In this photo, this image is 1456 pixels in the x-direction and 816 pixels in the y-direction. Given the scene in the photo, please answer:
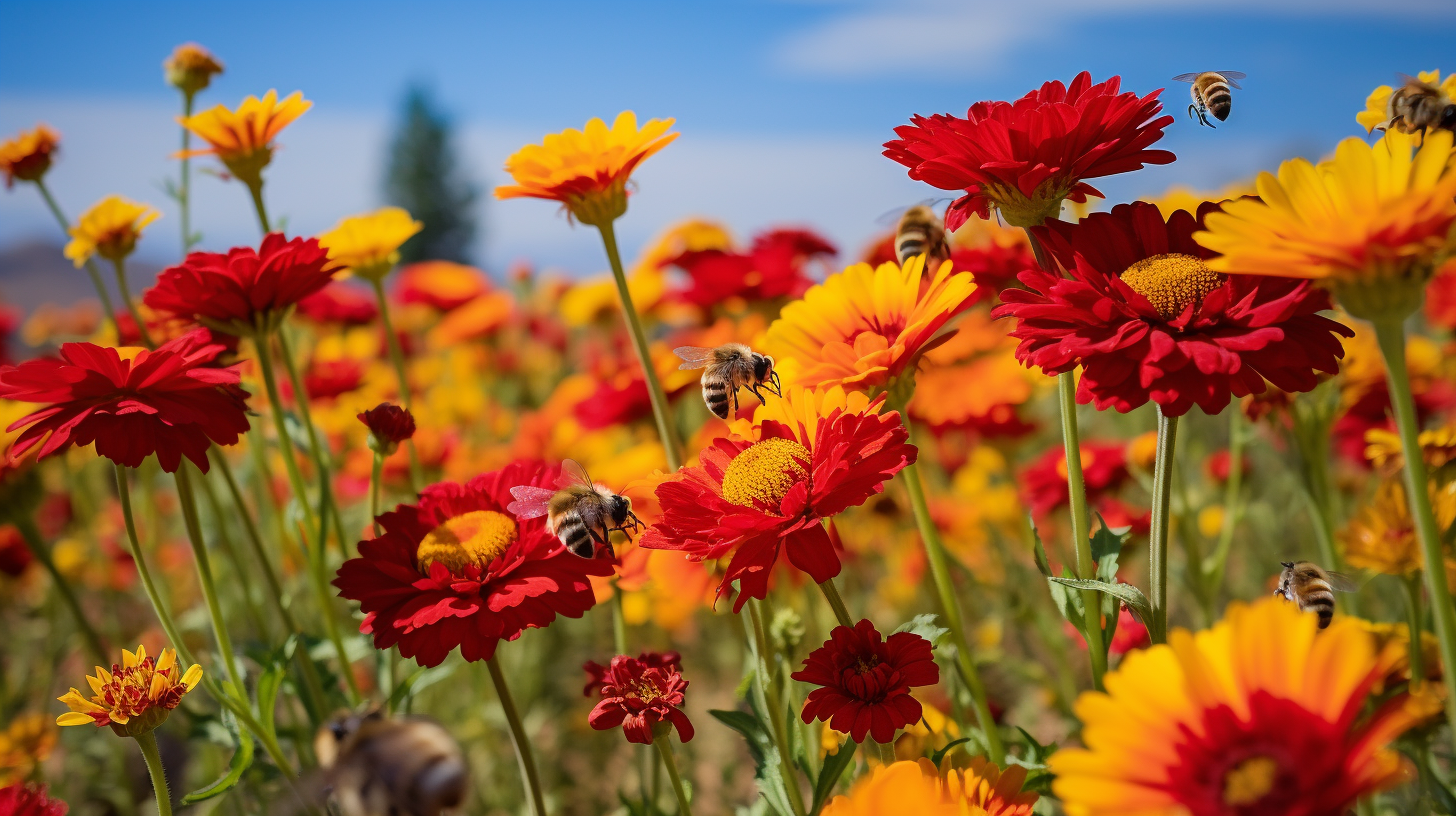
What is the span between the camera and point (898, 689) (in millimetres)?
1172

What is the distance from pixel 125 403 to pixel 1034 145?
1361 mm

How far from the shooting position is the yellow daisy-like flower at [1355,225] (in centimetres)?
86

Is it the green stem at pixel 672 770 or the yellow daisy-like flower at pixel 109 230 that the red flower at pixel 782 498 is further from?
the yellow daisy-like flower at pixel 109 230

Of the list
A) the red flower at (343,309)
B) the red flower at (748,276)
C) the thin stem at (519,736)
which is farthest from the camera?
the red flower at (343,309)

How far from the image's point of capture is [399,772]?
0.98 metres

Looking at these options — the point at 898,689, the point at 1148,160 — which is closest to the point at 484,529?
the point at 898,689

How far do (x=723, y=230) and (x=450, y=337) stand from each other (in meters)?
1.84

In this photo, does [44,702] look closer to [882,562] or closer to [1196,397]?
[882,562]

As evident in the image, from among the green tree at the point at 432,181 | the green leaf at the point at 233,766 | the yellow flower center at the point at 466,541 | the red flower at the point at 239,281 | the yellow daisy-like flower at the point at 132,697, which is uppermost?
the green tree at the point at 432,181

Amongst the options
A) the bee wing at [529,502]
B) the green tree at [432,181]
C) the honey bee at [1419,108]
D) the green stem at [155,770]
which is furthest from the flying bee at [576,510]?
the green tree at [432,181]

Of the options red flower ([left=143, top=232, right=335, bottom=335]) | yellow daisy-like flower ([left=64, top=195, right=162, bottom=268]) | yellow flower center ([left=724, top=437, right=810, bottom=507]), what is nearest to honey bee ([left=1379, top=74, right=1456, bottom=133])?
yellow flower center ([left=724, top=437, right=810, bottom=507])

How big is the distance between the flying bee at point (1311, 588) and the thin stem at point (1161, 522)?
1.03ft

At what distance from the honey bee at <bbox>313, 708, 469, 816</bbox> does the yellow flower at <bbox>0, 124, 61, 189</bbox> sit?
6.52ft

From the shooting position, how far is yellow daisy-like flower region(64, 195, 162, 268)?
1.99m
